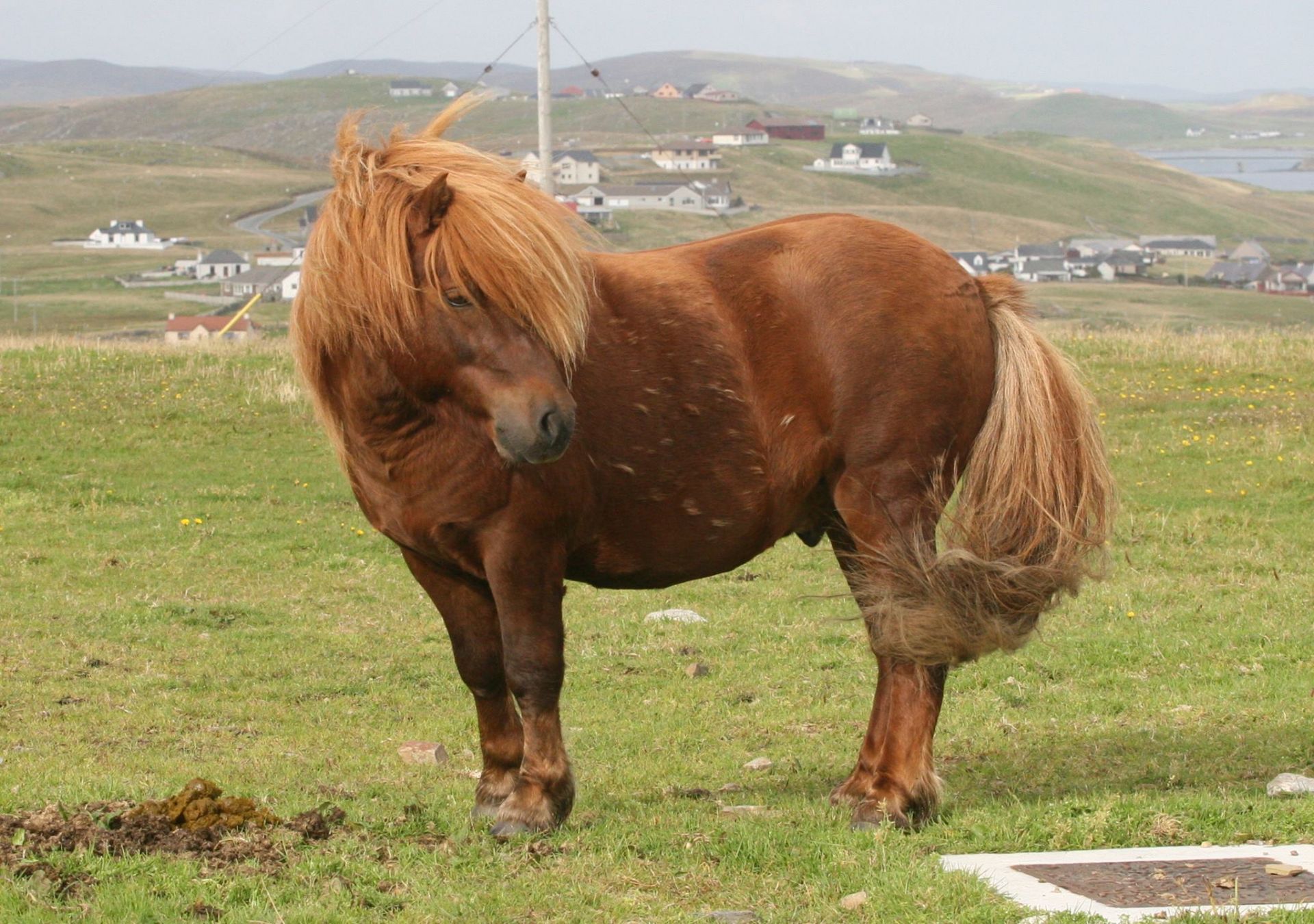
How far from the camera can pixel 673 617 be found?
32.1ft

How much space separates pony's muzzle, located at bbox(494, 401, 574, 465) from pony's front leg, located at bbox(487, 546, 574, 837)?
20.6 inches

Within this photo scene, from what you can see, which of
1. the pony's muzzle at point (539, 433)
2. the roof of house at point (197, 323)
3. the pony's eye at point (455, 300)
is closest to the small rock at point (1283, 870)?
the pony's muzzle at point (539, 433)

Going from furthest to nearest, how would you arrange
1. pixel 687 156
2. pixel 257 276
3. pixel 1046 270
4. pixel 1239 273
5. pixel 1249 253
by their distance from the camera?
pixel 687 156
pixel 1249 253
pixel 1046 270
pixel 1239 273
pixel 257 276

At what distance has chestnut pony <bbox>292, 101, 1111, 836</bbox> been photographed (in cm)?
445

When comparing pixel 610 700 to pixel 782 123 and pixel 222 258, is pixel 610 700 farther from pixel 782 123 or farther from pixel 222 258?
pixel 782 123

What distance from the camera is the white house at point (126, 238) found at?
329 ft

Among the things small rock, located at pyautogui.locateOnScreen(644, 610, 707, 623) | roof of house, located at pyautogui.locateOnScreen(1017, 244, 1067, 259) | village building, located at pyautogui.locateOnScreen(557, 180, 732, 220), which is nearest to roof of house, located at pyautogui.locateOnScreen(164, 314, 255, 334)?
village building, located at pyautogui.locateOnScreen(557, 180, 732, 220)

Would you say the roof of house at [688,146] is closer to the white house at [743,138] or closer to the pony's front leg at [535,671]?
the white house at [743,138]

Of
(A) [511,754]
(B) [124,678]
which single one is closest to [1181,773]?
(A) [511,754]

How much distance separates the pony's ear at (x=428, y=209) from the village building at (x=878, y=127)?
169617 mm

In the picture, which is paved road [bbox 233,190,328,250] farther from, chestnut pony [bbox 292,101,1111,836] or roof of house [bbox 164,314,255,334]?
chestnut pony [bbox 292,101,1111,836]

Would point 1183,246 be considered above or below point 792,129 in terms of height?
below

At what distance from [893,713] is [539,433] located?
6.28 feet

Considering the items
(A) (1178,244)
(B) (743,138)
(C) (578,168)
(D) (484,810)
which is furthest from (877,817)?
(B) (743,138)
